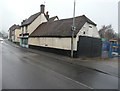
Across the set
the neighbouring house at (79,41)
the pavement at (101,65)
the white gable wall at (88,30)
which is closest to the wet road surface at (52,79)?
the pavement at (101,65)

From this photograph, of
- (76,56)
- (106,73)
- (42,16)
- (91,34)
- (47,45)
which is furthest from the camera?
(42,16)

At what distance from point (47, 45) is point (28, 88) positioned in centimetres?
1445

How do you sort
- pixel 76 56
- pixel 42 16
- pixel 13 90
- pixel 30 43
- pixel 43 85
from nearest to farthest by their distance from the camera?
pixel 13 90 → pixel 43 85 → pixel 76 56 → pixel 30 43 → pixel 42 16

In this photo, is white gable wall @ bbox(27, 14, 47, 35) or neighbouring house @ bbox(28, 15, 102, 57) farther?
white gable wall @ bbox(27, 14, 47, 35)

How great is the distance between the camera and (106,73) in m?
7.62

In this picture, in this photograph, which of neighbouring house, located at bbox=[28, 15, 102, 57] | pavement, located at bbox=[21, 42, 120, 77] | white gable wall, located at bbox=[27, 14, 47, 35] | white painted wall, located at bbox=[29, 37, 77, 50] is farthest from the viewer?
white gable wall, located at bbox=[27, 14, 47, 35]

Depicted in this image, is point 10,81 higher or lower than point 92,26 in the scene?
lower

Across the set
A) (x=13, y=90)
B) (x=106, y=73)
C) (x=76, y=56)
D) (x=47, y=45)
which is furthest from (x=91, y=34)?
(x=13, y=90)

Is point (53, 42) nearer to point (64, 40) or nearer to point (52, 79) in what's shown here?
point (64, 40)

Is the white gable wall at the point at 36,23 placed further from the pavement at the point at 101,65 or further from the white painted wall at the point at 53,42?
the pavement at the point at 101,65

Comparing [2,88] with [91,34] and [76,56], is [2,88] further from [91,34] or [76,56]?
[91,34]

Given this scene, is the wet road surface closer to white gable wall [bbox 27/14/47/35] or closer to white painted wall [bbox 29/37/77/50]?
white painted wall [bbox 29/37/77/50]

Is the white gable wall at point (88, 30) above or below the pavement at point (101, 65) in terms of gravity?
above

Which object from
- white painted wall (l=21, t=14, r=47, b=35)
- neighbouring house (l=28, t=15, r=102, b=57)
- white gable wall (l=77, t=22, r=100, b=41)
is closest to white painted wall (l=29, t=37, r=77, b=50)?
neighbouring house (l=28, t=15, r=102, b=57)
